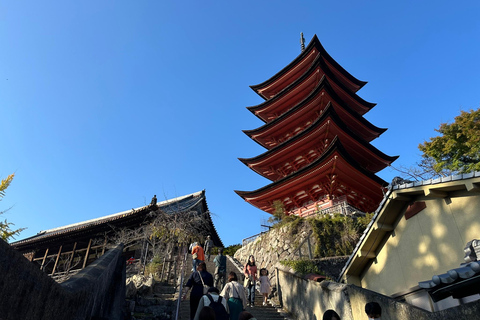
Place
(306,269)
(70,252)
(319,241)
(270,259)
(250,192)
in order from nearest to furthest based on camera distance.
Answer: (306,269)
(319,241)
(270,259)
(70,252)
(250,192)

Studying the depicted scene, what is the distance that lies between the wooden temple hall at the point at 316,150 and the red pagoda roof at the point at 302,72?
0.27 feet

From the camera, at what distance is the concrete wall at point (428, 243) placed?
5.96m

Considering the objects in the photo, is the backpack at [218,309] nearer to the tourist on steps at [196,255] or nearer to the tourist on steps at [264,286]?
the tourist on steps at [196,255]

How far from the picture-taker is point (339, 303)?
637cm

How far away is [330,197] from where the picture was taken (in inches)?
763

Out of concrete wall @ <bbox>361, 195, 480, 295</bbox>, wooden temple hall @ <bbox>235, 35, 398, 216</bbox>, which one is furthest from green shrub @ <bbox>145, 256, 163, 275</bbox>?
wooden temple hall @ <bbox>235, 35, 398, 216</bbox>

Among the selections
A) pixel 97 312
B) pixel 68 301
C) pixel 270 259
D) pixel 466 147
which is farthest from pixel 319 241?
pixel 68 301

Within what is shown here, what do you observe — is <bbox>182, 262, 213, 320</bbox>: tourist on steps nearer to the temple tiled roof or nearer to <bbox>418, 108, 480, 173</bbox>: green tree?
the temple tiled roof

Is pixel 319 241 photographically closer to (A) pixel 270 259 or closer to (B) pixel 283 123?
(A) pixel 270 259

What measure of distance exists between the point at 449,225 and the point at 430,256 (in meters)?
0.75

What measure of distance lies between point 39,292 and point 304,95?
2597 cm

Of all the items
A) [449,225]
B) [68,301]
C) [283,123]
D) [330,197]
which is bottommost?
[68,301]

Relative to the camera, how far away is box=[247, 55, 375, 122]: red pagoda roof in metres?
25.1

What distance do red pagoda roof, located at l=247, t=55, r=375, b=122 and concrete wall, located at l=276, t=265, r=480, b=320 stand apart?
18.5 metres
